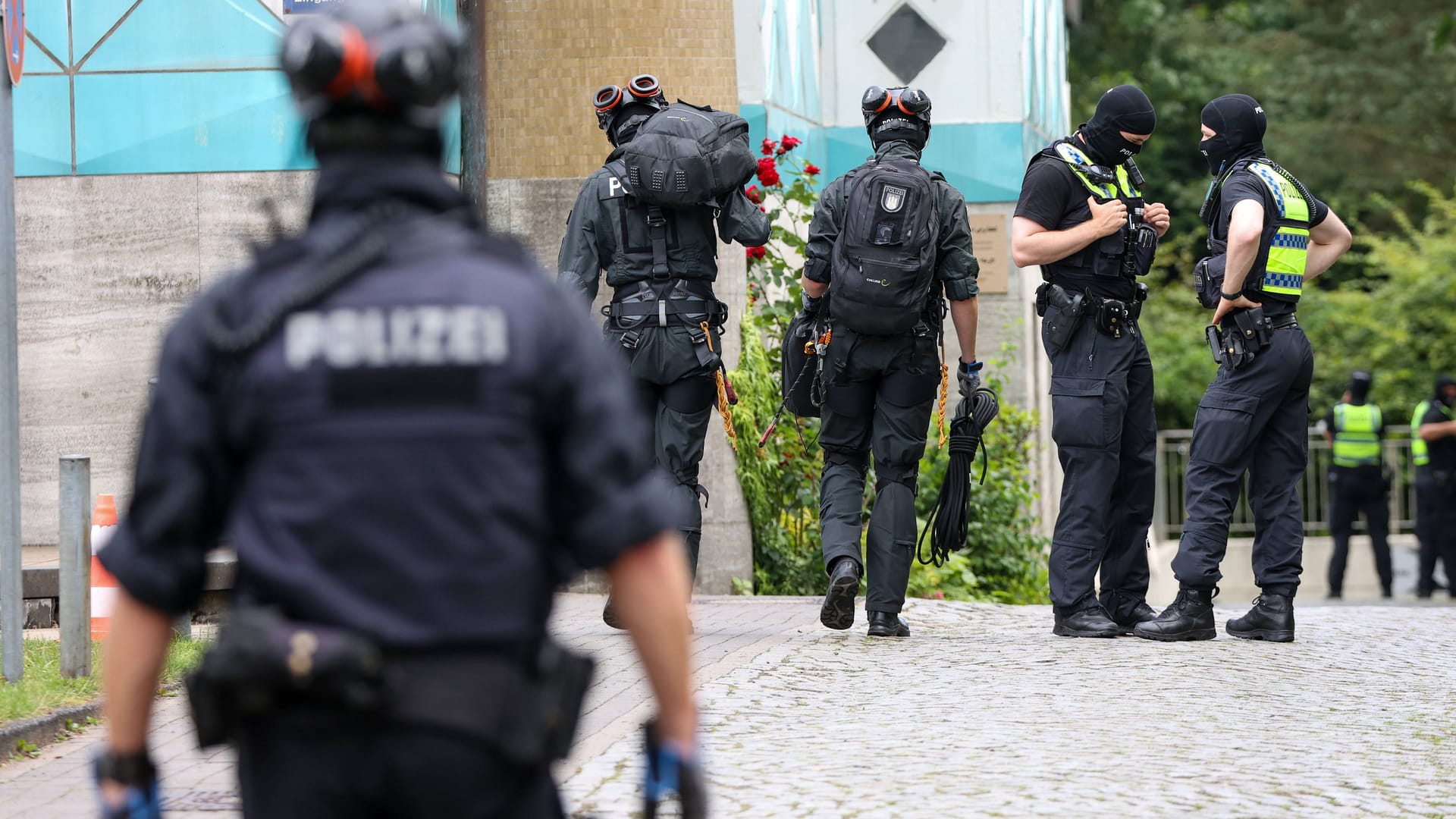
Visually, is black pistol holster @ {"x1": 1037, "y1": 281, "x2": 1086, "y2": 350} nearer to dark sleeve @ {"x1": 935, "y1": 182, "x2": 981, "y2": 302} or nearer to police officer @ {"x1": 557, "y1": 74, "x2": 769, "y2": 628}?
dark sleeve @ {"x1": 935, "y1": 182, "x2": 981, "y2": 302}

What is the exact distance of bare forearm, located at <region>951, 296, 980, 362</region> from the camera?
24.3 feet

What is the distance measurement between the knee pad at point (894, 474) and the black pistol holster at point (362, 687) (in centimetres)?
535

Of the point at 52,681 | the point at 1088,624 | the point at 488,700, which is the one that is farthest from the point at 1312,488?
the point at 488,700

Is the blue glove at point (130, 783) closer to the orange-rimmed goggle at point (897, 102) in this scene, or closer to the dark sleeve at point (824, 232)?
the dark sleeve at point (824, 232)

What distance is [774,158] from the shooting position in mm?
10156

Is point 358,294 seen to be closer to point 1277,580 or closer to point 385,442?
point 385,442

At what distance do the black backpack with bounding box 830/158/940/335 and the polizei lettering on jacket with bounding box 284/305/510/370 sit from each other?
5.12 m

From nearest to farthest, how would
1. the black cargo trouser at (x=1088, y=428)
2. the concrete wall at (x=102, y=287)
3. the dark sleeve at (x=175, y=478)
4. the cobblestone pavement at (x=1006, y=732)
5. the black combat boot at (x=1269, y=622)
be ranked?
the dark sleeve at (x=175, y=478), the cobblestone pavement at (x=1006, y=732), the black cargo trouser at (x=1088, y=428), the black combat boot at (x=1269, y=622), the concrete wall at (x=102, y=287)

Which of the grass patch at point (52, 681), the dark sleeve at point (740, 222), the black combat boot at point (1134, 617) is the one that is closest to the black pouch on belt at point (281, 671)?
the grass patch at point (52, 681)

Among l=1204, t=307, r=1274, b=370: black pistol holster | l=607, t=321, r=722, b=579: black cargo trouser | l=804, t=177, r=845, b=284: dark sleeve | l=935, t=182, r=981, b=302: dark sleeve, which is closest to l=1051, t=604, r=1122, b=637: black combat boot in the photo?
l=1204, t=307, r=1274, b=370: black pistol holster

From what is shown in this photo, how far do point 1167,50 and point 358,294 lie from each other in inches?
1330

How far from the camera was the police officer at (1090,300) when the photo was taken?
24.4ft

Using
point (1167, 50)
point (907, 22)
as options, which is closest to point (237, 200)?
point (907, 22)

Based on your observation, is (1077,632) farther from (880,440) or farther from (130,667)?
(130,667)
